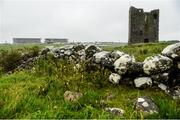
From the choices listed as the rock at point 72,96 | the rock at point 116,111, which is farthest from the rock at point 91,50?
the rock at point 116,111

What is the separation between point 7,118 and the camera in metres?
7.58

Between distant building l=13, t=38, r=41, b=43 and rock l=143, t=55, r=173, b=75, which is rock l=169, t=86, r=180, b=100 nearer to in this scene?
rock l=143, t=55, r=173, b=75

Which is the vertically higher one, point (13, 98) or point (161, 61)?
point (161, 61)

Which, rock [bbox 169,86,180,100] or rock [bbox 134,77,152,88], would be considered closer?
rock [bbox 169,86,180,100]

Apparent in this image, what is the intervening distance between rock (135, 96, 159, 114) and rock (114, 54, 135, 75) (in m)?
1.22

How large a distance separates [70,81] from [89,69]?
1.17 m

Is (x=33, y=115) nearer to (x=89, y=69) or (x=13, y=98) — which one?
(x=13, y=98)

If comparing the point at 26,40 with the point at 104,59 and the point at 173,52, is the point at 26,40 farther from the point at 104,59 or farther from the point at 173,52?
the point at 173,52

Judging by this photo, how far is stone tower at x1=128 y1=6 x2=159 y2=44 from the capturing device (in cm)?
5401

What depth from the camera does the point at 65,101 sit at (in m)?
8.26

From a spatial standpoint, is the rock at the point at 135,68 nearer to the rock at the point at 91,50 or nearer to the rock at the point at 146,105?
the rock at the point at 146,105

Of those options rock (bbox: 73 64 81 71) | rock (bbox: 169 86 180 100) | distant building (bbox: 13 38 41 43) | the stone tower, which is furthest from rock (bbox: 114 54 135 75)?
distant building (bbox: 13 38 41 43)

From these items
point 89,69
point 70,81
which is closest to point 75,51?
point 89,69

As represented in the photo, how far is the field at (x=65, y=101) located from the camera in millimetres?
7629
